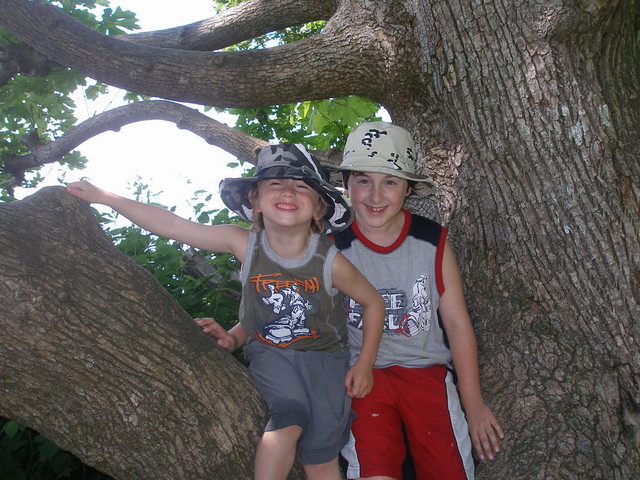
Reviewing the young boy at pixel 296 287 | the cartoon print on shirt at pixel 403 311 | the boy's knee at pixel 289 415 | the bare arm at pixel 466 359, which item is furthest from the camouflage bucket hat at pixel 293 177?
the boy's knee at pixel 289 415

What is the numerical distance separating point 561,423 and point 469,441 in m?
0.40

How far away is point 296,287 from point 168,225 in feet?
2.08

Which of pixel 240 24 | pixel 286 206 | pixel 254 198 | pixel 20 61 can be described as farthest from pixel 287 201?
pixel 20 61

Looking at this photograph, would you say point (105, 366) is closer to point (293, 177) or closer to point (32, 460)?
point (293, 177)

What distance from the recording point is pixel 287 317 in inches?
99.7

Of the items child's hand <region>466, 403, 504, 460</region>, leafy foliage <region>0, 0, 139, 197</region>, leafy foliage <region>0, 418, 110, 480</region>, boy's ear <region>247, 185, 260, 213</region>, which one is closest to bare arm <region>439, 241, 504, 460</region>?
child's hand <region>466, 403, 504, 460</region>

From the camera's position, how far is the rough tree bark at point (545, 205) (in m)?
2.32

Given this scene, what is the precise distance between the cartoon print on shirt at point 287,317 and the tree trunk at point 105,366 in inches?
13.0

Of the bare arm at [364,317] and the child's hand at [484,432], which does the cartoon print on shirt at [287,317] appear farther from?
the child's hand at [484,432]

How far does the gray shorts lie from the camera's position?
89.7 inches

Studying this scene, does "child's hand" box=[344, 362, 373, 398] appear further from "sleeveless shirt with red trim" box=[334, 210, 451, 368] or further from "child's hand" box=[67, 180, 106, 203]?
"child's hand" box=[67, 180, 106, 203]

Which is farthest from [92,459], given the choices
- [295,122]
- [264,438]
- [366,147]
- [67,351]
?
[295,122]

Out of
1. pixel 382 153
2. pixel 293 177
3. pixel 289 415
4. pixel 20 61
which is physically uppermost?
pixel 20 61

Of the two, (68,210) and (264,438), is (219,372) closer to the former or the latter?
→ (264,438)
